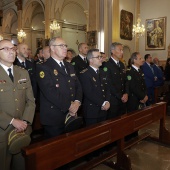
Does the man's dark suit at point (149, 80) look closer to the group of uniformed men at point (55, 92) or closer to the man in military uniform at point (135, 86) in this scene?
the man in military uniform at point (135, 86)

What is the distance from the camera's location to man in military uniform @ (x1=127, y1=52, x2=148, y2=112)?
3988 millimetres

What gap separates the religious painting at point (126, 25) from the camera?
11.0 metres

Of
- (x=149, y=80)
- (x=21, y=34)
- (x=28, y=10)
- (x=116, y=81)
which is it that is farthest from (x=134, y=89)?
(x=28, y=10)

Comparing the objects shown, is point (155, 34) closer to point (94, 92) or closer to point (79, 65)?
point (79, 65)

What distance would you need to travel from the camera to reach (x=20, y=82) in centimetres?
246

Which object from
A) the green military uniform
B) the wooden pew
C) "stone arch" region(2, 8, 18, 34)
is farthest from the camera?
"stone arch" region(2, 8, 18, 34)

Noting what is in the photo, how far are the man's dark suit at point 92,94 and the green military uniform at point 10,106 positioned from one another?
3.05 ft

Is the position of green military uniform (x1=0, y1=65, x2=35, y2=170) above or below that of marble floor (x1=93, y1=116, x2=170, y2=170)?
above

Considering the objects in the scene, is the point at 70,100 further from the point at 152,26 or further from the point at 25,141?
the point at 152,26

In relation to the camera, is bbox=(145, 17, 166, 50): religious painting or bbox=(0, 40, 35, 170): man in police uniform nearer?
bbox=(0, 40, 35, 170): man in police uniform

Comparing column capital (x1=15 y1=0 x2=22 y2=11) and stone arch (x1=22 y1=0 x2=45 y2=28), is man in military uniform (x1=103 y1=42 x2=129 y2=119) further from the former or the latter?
column capital (x1=15 y1=0 x2=22 y2=11)

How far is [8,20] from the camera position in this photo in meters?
16.8

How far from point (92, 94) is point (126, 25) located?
9087mm

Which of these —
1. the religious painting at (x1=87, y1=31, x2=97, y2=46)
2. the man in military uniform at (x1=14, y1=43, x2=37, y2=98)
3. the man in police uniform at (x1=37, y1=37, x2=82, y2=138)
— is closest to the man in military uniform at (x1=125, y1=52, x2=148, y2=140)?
the man in police uniform at (x1=37, y1=37, x2=82, y2=138)
